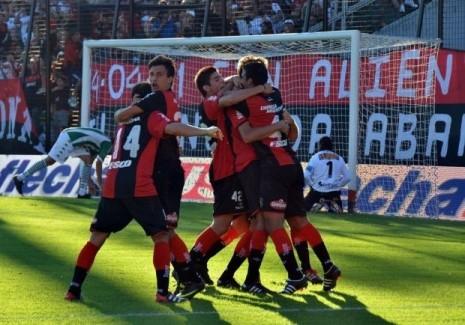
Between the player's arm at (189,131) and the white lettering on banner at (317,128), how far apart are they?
13.5 metres

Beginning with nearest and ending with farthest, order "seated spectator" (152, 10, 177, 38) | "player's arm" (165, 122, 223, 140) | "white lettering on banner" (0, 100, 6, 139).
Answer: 1. "player's arm" (165, 122, 223, 140)
2. "seated spectator" (152, 10, 177, 38)
3. "white lettering on banner" (0, 100, 6, 139)

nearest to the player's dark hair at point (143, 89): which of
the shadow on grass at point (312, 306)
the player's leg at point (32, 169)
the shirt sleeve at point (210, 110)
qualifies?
the shirt sleeve at point (210, 110)

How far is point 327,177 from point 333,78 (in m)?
2.99

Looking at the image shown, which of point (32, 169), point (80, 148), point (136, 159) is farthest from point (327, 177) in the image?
point (136, 159)

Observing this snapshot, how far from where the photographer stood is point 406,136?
831 inches

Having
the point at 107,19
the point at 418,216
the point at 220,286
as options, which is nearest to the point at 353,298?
the point at 220,286

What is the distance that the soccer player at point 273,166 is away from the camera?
375 inches

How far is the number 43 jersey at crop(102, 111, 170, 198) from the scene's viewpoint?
→ 8914 millimetres

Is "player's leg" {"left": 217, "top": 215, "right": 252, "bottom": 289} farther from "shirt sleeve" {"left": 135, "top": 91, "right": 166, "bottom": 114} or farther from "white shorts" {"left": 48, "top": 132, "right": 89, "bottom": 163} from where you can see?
"white shorts" {"left": 48, "top": 132, "right": 89, "bottom": 163}

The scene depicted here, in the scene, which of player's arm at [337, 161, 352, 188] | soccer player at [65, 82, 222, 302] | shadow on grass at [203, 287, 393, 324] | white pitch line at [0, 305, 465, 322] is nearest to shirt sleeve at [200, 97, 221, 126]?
soccer player at [65, 82, 222, 302]

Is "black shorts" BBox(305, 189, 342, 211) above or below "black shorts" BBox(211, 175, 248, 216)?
below

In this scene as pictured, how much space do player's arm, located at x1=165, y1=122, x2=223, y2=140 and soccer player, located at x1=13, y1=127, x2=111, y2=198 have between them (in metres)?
12.3

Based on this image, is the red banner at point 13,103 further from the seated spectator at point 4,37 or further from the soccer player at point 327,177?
the soccer player at point 327,177

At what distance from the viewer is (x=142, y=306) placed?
342 inches
